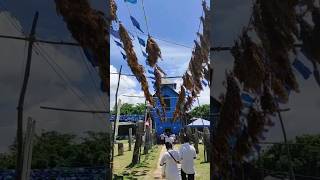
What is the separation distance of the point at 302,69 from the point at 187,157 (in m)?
4.86

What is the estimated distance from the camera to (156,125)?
50.6 meters

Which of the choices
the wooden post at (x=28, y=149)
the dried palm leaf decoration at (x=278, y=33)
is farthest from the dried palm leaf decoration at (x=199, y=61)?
the wooden post at (x=28, y=149)

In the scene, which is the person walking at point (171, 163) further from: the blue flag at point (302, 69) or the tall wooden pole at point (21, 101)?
the blue flag at point (302, 69)

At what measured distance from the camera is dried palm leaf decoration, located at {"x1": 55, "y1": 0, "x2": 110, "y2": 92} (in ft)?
20.7

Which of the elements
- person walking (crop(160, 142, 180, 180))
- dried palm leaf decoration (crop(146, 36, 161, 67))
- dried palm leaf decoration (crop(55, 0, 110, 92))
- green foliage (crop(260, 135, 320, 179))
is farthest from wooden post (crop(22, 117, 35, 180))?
dried palm leaf decoration (crop(146, 36, 161, 67))

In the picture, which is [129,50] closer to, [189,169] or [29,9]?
[189,169]

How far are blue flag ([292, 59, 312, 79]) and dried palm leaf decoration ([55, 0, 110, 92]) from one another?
7.50ft

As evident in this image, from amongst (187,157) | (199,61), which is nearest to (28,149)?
(187,157)

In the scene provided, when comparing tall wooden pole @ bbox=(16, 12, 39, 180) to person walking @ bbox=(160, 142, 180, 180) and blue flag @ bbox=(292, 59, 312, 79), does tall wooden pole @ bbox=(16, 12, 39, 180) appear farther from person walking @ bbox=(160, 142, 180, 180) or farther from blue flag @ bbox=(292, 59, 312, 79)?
Result: person walking @ bbox=(160, 142, 180, 180)

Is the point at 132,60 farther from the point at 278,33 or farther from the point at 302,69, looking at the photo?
the point at 302,69

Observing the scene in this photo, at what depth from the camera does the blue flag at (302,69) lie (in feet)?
20.1

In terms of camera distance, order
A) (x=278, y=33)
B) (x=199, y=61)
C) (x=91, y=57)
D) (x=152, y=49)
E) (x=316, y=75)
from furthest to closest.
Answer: (x=199, y=61)
(x=152, y=49)
(x=91, y=57)
(x=278, y=33)
(x=316, y=75)

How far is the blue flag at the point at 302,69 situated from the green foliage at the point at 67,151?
246cm

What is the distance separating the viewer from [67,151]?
642 cm
